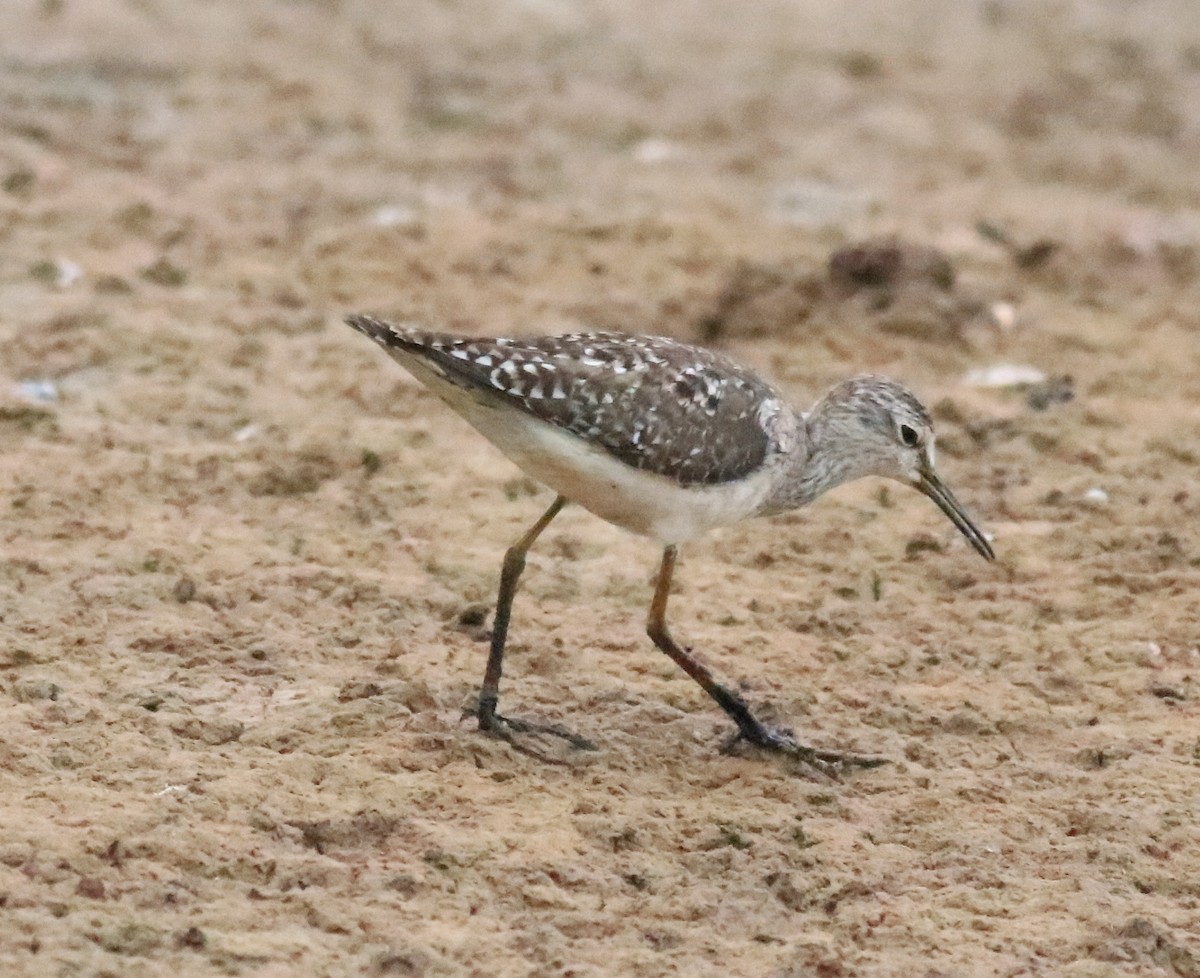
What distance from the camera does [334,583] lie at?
5941mm

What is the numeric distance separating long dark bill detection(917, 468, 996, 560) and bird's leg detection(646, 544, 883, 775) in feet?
3.87

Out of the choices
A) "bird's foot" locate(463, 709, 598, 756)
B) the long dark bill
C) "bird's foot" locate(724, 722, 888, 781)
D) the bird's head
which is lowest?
"bird's foot" locate(463, 709, 598, 756)

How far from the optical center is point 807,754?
5191mm

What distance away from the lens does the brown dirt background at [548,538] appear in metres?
4.39

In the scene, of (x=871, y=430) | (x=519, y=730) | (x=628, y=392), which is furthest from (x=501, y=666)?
(x=871, y=430)

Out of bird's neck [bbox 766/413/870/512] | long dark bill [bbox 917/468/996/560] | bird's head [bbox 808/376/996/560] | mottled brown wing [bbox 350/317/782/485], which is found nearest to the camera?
mottled brown wing [bbox 350/317/782/485]

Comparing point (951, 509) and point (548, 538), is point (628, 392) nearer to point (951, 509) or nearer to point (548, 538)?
point (548, 538)

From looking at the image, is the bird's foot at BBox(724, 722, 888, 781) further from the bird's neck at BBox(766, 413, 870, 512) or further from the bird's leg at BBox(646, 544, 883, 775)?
the bird's neck at BBox(766, 413, 870, 512)

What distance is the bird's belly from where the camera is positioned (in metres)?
5.17

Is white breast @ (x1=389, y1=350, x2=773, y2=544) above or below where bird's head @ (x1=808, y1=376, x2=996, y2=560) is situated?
below

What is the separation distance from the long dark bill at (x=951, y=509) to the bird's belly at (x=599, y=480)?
3.37 feet

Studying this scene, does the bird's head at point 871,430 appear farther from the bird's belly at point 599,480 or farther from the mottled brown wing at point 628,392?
the bird's belly at point 599,480

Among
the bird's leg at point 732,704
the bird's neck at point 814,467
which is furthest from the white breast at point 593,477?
the bird's neck at point 814,467

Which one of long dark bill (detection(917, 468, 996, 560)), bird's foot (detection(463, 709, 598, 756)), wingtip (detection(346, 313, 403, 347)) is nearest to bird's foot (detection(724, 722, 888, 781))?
bird's foot (detection(463, 709, 598, 756))
